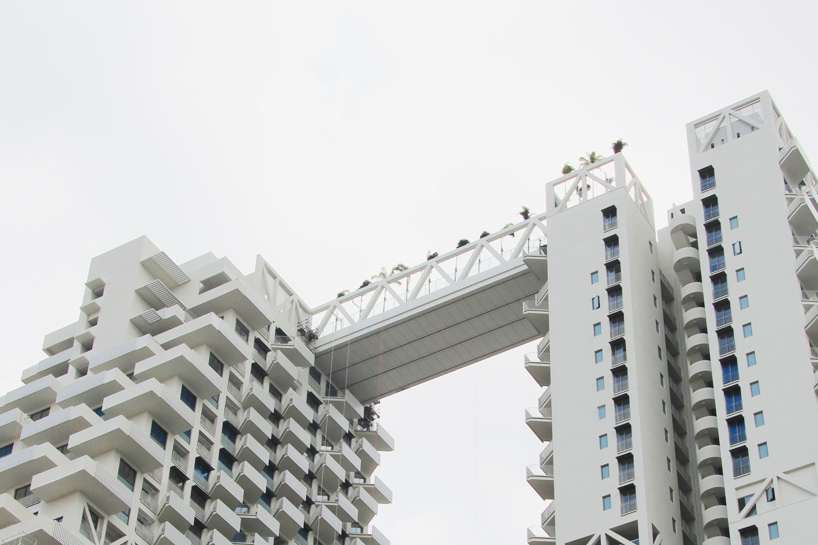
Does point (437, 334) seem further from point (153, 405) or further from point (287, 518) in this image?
point (153, 405)

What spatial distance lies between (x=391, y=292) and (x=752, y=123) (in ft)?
90.0

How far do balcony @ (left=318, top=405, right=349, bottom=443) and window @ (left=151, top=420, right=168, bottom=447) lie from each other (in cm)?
1773

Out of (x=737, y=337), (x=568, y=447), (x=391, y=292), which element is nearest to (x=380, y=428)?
(x=391, y=292)

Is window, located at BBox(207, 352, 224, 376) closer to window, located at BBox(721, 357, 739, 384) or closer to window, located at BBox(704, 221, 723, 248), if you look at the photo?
window, located at BBox(721, 357, 739, 384)

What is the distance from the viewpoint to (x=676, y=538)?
238ft

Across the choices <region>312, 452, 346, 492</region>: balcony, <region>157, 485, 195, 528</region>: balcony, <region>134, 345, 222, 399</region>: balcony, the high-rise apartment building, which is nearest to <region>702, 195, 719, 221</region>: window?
the high-rise apartment building

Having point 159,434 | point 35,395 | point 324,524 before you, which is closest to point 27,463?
point 159,434

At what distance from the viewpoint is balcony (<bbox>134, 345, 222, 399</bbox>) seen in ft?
252

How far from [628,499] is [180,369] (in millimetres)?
26754

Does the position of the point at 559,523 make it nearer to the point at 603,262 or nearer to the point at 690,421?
the point at 690,421

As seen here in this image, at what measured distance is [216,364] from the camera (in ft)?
269

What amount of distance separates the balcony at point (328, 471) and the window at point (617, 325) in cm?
2217

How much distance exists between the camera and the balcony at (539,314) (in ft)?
275

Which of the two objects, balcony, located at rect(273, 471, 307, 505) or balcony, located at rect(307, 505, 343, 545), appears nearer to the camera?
balcony, located at rect(273, 471, 307, 505)
